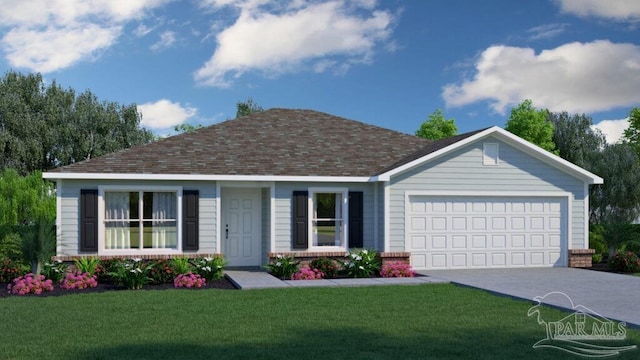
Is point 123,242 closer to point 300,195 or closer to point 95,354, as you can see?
point 300,195

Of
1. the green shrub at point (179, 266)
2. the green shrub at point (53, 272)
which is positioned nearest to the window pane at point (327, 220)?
the green shrub at point (179, 266)

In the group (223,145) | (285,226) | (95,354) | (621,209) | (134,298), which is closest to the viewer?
(95,354)

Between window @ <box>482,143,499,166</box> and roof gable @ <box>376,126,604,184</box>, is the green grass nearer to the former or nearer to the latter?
roof gable @ <box>376,126,604,184</box>

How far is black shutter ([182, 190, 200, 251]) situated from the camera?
56.0ft

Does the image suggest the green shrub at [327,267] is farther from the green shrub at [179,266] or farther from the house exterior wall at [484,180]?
the green shrub at [179,266]

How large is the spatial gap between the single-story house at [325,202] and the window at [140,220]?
0.03 m

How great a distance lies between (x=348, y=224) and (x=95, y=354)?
10551 millimetres

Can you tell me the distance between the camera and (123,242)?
16969 millimetres

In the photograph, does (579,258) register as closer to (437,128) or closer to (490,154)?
(490,154)

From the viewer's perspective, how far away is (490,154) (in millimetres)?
18672

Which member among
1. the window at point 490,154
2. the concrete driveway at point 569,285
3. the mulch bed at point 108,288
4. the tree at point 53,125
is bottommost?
the mulch bed at point 108,288

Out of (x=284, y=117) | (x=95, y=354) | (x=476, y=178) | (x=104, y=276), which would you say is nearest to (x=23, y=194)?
(x=284, y=117)

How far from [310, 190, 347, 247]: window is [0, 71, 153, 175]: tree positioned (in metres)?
25.1

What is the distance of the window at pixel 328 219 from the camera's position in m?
18.1
